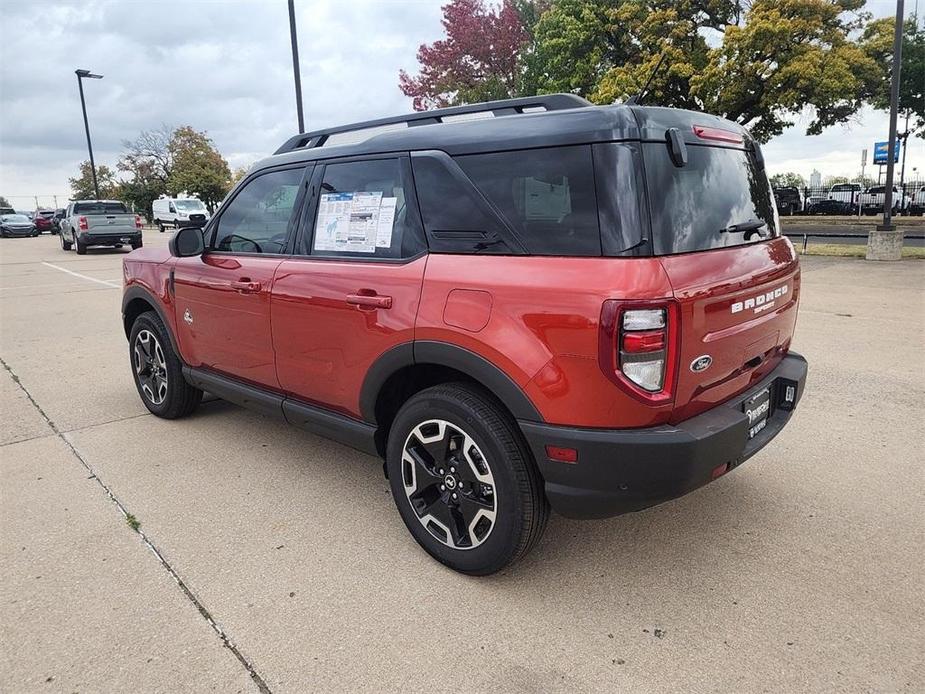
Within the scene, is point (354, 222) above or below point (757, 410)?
above

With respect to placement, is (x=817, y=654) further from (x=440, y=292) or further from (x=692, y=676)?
(x=440, y=292)

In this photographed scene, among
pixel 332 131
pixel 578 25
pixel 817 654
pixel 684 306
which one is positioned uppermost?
pixel 578 25

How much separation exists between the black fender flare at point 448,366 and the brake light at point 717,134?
4.15 feet

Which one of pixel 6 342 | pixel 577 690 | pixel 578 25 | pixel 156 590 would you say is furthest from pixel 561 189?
pixel 578 25

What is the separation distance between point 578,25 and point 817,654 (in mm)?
24538

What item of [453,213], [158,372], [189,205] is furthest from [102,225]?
[453,213]

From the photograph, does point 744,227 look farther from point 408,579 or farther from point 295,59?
point 295,59

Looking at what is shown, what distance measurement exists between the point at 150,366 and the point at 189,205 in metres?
33.9

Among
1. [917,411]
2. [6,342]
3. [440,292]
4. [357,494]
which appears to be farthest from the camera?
[6,342]

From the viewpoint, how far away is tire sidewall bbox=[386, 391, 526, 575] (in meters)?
2.50

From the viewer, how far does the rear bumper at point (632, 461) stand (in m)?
2.26

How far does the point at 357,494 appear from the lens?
140 inches

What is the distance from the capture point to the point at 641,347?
86.8 inches

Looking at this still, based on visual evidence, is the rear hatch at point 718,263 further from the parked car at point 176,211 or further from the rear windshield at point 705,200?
the parked car at point 176,211
